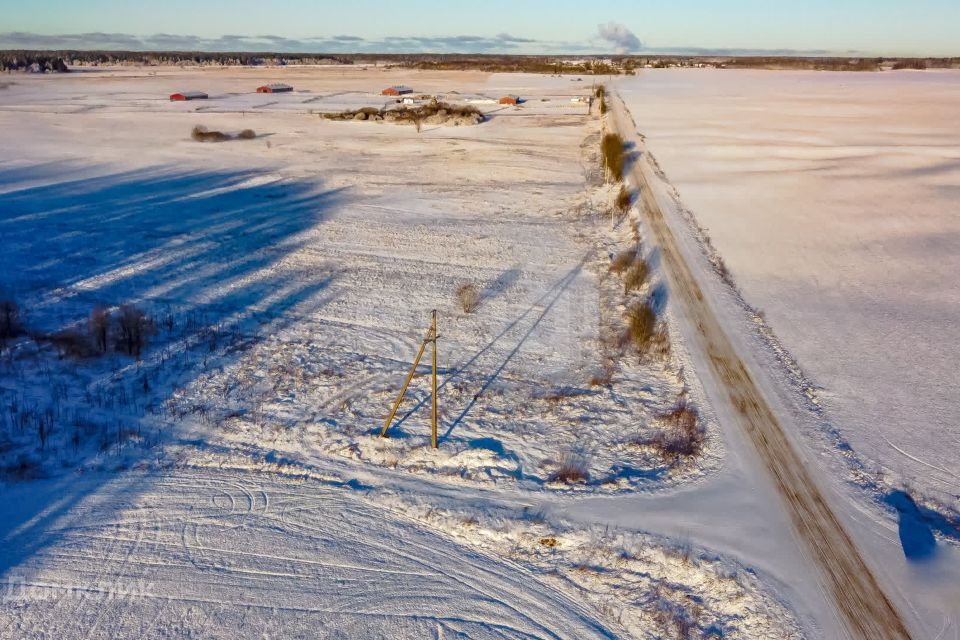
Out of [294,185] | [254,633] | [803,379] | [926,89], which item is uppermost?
[926,89]

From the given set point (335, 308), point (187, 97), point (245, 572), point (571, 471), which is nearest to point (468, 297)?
point (335, 308)

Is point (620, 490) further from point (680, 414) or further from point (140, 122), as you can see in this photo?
point (140, 122)

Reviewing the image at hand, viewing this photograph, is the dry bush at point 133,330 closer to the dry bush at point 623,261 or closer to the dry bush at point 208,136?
the dry bush at point 623,261

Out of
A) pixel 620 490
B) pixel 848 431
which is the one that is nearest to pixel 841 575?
pixel 620 490

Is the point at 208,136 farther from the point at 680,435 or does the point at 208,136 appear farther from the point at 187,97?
the point at 680,435

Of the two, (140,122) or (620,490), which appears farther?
(140,122)

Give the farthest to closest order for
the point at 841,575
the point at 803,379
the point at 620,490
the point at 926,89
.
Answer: the point at 926,89 < the point at 803,379 < the point at 620,490 < the point at 841,575
